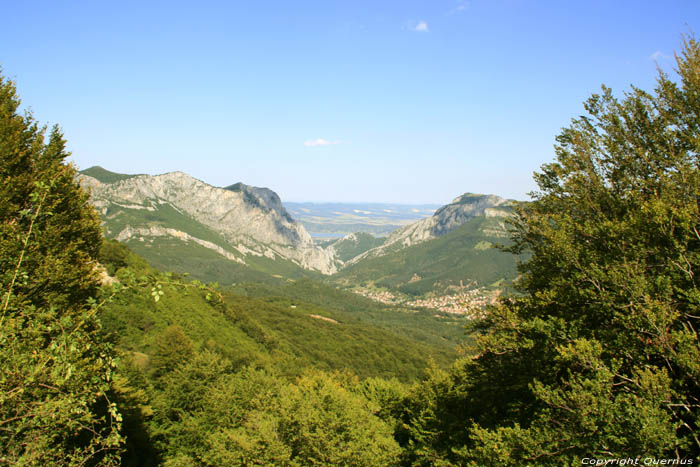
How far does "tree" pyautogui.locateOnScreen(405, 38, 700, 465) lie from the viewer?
964cm

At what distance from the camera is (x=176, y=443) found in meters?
26.3

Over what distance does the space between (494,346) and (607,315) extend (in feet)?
14.7

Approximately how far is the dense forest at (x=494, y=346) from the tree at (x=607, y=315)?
3.1 inches

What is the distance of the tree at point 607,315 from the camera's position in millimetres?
9641

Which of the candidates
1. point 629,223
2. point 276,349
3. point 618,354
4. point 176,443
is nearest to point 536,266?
point 629,223

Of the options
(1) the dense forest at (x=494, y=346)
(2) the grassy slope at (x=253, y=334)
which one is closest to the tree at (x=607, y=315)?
(1) the dense forest at (x=494, y=346)

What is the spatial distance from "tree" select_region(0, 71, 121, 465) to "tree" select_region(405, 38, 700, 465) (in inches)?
436

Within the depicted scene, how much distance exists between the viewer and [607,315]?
12.4 m

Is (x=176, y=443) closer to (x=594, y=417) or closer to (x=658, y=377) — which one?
(x=594, y=417)

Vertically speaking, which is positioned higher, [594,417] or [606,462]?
[594,417]

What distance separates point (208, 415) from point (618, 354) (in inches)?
1059

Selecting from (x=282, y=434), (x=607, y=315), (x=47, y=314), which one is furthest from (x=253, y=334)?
(x=47, y=314)
